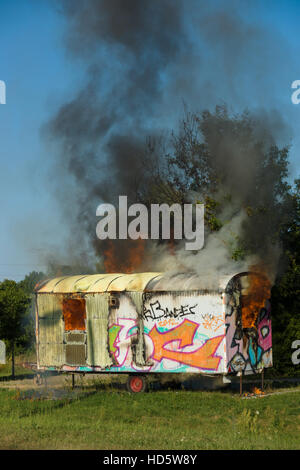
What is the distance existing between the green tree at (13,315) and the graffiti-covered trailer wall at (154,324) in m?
8.16

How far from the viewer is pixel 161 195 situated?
2667 cm

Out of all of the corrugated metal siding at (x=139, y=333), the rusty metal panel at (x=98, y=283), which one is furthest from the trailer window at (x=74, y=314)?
the corrugated metal siding at (x=139, y=333)

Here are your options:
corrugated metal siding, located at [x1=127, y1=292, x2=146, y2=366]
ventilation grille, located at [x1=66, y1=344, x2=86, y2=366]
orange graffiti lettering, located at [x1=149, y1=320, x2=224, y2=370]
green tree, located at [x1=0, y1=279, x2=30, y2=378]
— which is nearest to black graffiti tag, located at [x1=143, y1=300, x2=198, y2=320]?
corrugated metal siding, located at [x1=127, y1=292, x2=146, y2=366]

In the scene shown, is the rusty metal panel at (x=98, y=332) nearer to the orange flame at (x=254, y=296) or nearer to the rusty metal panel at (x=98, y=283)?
the rusty metal panel at (x=98, y=283)

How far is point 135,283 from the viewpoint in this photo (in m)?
19.0

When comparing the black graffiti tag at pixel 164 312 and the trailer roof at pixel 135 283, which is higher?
the trailer roof at pixel 135 283

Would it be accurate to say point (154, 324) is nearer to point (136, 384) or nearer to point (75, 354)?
point (136, 384)

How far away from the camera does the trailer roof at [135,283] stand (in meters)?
17.8

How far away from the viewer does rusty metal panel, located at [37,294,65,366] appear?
2031 centimetres

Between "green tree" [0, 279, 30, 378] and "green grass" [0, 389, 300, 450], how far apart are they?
9.10 m

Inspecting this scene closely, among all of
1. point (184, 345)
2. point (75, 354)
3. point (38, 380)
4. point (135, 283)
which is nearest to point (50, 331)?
point (75, 354)

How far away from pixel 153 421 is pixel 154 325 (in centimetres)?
427
